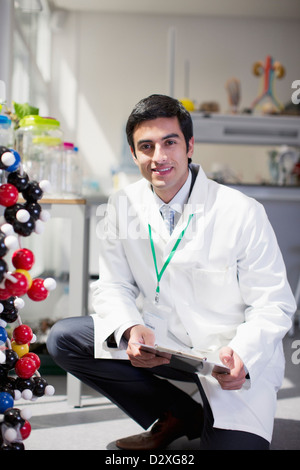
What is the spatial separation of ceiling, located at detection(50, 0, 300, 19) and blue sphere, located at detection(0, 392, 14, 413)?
16.8 ft

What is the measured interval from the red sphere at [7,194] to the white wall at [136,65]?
4.84 metres

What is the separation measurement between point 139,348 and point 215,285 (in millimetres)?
283

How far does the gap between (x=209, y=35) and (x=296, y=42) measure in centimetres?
99

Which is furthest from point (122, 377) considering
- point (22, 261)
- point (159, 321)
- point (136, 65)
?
point (136, 65)

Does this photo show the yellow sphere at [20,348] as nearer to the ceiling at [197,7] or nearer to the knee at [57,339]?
the knee at [57,339]

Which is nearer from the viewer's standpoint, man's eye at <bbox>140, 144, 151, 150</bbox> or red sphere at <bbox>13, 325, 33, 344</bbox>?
red sphere at <bbox>13, 325, 33, 344</bbox>

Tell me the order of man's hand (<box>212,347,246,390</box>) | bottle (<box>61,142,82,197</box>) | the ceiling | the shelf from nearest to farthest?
1. man's hand (<box>212,347,246,390</box>)
2. bottle (<box>61,142,82,197</box>)
3. the shelf
4. the ceiling

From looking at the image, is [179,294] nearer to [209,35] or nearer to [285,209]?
[285,209]

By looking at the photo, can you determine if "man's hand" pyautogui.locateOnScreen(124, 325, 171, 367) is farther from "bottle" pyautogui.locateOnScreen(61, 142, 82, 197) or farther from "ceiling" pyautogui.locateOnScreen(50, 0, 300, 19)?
"ceiling" pyautogui.locateOnScreen(50, 0, 300, 19)

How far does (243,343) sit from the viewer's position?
1260 millimetres

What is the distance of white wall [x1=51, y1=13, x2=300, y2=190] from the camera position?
5641 millimetres

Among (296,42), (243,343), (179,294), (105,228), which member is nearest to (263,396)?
(243,343)

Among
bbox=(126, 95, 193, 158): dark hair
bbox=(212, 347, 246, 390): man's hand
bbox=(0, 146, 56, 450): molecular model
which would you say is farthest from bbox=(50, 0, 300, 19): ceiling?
bbox=(0, 146, 56, 450): molecular model

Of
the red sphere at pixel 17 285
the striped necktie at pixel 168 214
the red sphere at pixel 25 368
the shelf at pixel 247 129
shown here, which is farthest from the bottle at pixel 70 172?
the shelf at pixel 247 129
